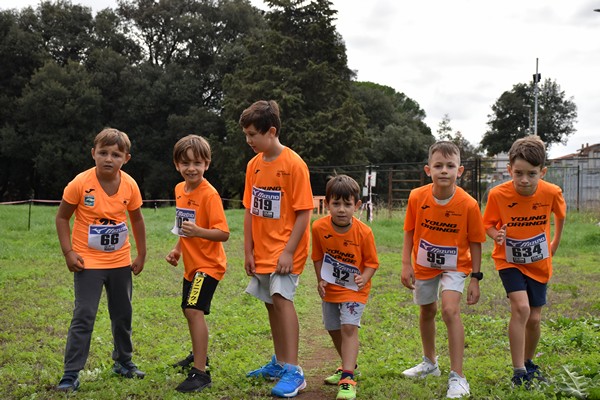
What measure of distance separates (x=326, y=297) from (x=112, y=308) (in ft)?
5.42

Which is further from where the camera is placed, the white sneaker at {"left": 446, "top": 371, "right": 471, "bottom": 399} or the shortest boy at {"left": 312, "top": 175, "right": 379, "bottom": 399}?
the shortest boy at {"left": 312, "top": 175, "right": 379, "bottom": 399}

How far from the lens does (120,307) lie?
477 centimetres

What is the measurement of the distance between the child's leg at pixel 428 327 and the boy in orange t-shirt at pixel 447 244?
2.5 inches

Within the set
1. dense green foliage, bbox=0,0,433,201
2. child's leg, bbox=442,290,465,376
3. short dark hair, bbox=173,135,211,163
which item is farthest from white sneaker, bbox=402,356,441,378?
dense green foliage, bbox=0,0,433,201

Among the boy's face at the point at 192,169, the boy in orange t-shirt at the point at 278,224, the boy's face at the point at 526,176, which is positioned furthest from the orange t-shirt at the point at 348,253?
the boy's face at the point at 526,176

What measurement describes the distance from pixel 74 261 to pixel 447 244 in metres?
2.72

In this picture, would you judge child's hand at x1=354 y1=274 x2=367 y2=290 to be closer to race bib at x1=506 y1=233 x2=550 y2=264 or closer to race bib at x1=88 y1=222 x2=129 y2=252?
race bib at x1=506 y1=233 x2=550 y2=264

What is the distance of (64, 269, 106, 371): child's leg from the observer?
4488 millimetres

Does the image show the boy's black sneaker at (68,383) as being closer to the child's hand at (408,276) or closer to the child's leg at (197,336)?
the child's leg at (197,336)

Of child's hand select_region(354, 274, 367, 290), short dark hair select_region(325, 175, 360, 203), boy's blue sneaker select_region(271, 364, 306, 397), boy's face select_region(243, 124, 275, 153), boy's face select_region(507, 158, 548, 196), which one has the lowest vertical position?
boy's blue sneaker select_region(271, 364, 306, 397)

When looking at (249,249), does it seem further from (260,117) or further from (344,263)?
(260,117)

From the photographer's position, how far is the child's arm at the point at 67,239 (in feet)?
14.9

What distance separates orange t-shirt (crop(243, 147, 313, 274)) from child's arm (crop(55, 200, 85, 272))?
1.31 meters

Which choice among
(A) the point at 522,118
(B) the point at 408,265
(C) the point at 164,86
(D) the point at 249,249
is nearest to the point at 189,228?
(D) the point at 249,249
